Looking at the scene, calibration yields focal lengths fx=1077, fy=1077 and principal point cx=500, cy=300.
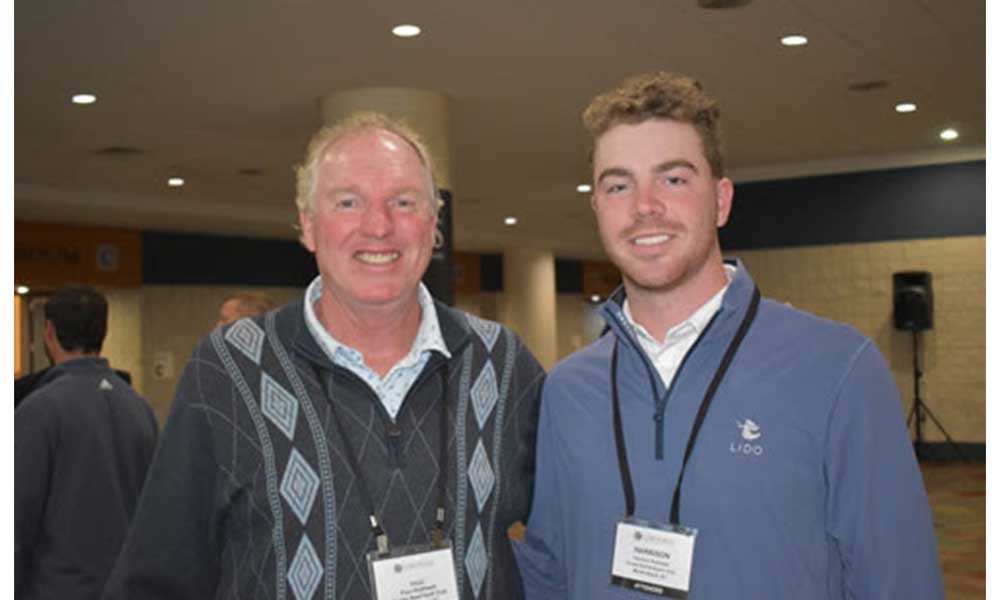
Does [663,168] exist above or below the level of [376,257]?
above

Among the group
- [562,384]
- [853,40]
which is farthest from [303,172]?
[853,40]

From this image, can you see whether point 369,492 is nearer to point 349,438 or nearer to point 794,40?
point 349,438

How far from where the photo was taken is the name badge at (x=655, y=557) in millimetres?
1931

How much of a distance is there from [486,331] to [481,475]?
1.15 ft

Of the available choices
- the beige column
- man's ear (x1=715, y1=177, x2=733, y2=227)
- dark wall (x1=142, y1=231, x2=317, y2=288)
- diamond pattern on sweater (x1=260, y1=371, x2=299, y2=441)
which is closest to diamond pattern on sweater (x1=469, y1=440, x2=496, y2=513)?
diamond pattern on sweater (x1=260, y1=371, x2=299, y2=441)

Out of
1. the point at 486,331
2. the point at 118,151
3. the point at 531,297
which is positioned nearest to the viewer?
the point at 486,331

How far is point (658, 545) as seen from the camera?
6.35ft

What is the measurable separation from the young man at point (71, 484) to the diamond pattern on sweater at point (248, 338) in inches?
67.8

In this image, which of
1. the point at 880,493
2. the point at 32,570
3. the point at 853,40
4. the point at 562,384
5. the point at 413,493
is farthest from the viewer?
the point at 853,40

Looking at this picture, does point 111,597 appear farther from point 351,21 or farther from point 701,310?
point 351,21

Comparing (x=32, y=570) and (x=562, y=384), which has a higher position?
(x=562, y=384)

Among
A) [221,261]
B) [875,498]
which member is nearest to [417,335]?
[875,498]
